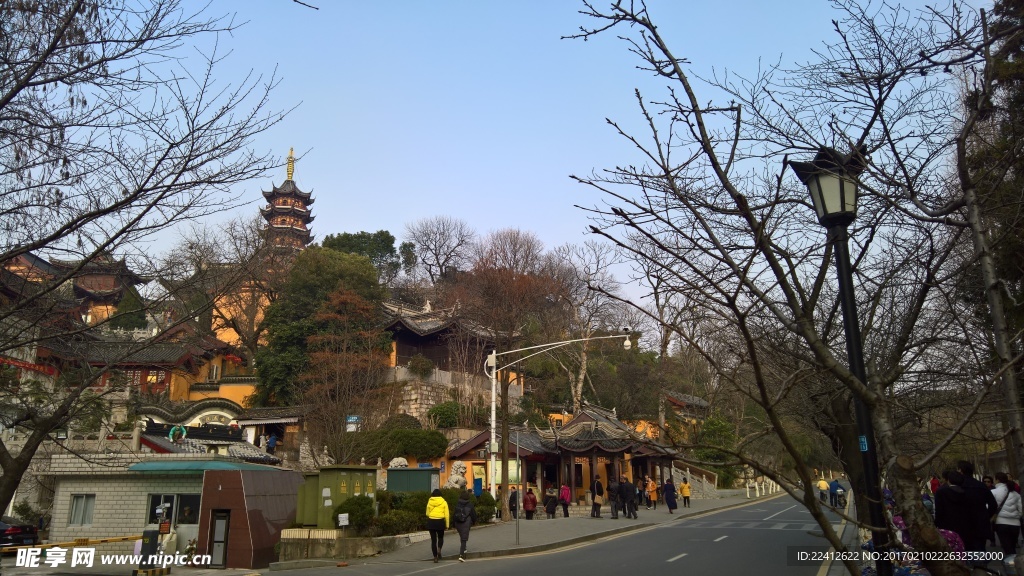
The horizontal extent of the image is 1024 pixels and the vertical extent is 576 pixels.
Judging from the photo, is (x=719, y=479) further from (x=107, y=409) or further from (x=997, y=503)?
(x=107, y=409)

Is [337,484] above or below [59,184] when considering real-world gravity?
below

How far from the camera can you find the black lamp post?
15.6ft

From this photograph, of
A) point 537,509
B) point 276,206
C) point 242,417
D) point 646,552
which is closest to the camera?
point 646,552

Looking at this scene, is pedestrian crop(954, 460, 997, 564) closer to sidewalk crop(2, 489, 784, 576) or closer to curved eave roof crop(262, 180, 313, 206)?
sidewalk crop(2, 489, 784, 576)

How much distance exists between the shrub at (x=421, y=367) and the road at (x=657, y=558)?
70.2ft

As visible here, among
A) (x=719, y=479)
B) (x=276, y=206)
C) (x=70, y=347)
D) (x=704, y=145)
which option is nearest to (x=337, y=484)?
(x=70, y=347)

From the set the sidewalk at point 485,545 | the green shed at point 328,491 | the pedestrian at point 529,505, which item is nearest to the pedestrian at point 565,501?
the pedestrian at point 529,505

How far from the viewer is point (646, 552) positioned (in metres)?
16.4

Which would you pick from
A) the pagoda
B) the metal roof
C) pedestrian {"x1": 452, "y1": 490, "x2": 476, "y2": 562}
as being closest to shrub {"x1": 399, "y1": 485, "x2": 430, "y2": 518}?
pedestrian {"x1": 452, "y1": 490, "x2": 476, "y2": 562}

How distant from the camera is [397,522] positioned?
1892 cm

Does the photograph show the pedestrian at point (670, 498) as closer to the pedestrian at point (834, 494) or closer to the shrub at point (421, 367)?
the pedestrian at point (834, 494)

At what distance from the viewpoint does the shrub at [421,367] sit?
4084 centimetres

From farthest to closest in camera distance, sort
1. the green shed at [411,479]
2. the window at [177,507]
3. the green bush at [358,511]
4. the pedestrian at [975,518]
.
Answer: the green shed at [411,479] → the window at [177,507] → the green bush at [358,511] → the pedestrian at [975,518]

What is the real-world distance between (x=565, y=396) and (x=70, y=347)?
41.7m
